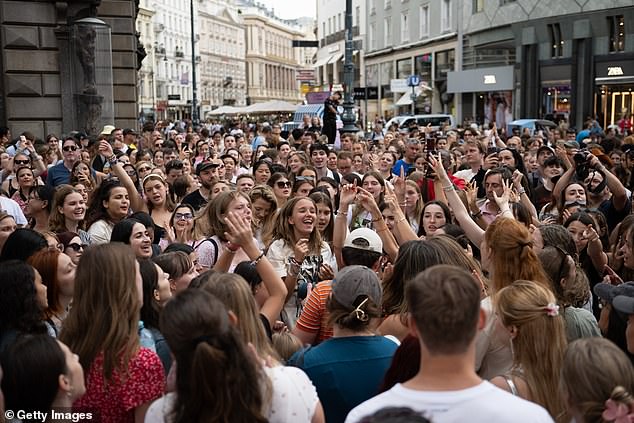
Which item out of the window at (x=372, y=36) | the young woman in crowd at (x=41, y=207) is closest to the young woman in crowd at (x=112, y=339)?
the young woman in crowd at (x=41, y=207)

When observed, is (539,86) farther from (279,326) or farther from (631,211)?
(279,326)

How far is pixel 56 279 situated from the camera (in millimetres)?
4961

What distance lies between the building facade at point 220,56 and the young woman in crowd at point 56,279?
10433 centimetres

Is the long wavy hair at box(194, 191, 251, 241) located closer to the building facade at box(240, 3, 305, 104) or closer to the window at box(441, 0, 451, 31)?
the window at box(441, 0, 451, 31)

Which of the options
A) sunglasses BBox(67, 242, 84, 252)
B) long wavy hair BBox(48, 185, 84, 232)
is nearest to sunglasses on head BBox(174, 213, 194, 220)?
long wavy hair BBox(48, 185, 84, 232)

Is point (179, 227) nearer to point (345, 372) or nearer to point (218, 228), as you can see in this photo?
point (218, 228)

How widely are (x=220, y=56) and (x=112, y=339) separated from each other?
12654 cm

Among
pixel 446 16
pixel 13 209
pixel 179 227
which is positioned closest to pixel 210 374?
pixel 179 227

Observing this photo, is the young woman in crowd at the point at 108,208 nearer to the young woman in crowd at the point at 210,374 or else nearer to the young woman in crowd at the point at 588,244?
the young woman in crowd at the point at 588,244

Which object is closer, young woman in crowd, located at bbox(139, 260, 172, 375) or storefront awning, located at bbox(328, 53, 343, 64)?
young woman in crowd, located at bbox(139, 260, 172, 375)

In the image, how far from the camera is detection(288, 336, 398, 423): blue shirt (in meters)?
3.89

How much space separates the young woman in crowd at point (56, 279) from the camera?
193 inches

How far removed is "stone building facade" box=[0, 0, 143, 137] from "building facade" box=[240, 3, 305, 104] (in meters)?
119

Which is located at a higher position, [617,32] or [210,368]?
[617,32]
